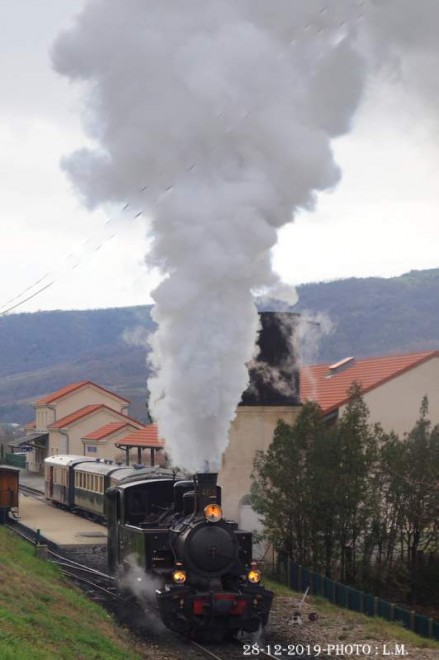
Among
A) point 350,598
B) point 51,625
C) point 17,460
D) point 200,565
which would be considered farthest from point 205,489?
point 17,460

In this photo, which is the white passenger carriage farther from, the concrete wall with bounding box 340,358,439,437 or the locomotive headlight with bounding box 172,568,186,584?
the locomotive headlight with bounding box 172,568,186,584

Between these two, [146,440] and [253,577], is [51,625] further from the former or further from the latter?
[146,440]

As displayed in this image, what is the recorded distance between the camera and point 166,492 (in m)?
21.4

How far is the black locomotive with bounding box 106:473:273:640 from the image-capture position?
17422 mm

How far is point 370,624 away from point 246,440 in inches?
563

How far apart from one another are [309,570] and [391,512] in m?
3.27

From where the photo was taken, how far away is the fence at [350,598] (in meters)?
21.8

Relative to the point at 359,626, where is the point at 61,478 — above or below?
above

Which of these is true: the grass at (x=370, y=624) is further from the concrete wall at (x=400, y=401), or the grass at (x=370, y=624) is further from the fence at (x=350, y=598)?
the concrete wall at (x=400, y=401)

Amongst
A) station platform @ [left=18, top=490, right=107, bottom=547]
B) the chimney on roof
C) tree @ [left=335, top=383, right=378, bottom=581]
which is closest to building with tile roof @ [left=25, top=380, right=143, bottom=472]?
station platform @ [left=18, top=490, right=107, bottom=547]

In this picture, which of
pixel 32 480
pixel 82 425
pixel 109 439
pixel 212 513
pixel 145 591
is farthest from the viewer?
pixel 32 480

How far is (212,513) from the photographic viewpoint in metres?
17.9

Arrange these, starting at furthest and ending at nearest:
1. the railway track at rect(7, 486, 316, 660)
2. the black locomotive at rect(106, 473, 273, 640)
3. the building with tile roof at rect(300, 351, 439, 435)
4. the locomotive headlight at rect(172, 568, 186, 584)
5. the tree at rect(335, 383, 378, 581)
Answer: the building with tile roof at rect(300, 351, 439, 435), the tree at rect(335, 383, 378, 581), the railway track at rect(7, 486, 316, 660), the locomotive headlight at rect(172, 568, 186, 584), the black locomotive at rect(106, 473, 273, 640)

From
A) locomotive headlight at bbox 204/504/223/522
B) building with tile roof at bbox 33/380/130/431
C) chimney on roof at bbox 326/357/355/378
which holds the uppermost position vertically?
building with tile roof at bbox 33/380/130/431
